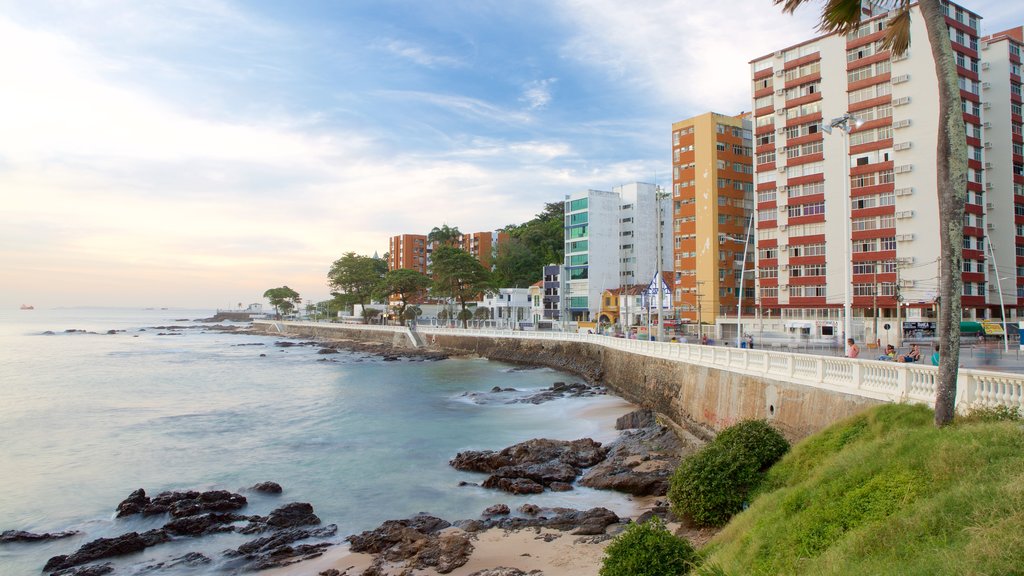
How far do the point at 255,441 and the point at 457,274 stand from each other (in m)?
55.3

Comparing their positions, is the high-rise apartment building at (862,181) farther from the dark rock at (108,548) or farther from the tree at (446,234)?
the tree at (446,234)

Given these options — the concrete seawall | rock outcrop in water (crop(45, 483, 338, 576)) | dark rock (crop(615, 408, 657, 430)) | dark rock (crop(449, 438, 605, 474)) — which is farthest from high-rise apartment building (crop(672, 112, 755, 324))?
rock outcrop in water (crop(45, 483, 338, 576))

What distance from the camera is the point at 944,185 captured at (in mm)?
9844

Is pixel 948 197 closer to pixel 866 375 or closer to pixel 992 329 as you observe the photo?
pixel 866 375

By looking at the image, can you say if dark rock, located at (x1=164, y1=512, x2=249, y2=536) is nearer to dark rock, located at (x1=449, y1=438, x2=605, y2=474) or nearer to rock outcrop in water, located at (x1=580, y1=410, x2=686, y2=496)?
dark rock, located at (x1=449, y1=438, x2=605, y2=474)

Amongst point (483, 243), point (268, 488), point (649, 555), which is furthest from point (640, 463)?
point (483, 243)

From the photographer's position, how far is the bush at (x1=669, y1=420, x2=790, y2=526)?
41.5 ft

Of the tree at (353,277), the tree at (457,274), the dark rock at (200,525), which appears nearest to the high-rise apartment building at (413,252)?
the tree at (353,277)

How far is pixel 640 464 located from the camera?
19984mm

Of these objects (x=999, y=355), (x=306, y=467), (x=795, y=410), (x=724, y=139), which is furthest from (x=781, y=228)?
(x=306, y=467)

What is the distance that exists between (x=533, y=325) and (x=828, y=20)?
249ft

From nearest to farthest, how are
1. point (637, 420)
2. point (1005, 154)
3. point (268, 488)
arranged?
point (268, 488) → point (637, 420) → point (1005, 154)

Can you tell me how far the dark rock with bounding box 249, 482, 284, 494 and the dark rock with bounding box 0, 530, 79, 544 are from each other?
16.0 feet

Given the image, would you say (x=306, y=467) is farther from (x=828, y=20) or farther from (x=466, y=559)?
(x=828, y=20)
